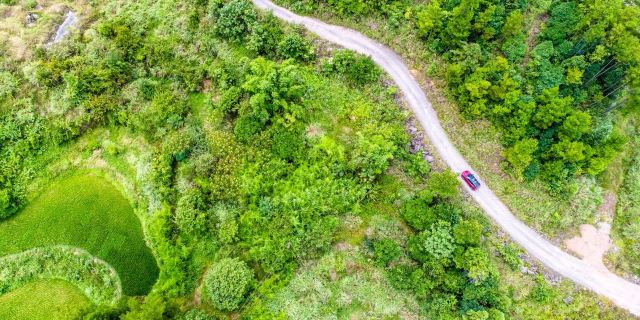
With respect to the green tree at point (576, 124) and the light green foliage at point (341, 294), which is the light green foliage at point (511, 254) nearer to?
the light green foliage at point (341, 294)

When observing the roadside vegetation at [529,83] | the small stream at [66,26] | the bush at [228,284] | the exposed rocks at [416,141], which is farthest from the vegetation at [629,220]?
the small stream at [66,26]

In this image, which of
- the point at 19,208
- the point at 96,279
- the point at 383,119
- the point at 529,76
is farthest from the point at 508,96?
the point at 19,208

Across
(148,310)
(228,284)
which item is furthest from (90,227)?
(228,284)

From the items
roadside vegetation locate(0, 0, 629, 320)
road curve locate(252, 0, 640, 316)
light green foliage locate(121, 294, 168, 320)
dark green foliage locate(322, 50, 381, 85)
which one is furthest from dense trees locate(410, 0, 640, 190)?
light green foliage locate(121, 294, 168, 320)

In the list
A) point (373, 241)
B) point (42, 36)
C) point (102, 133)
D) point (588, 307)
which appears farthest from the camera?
point (42, 36)

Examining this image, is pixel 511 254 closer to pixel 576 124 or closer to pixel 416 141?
pixel 576 124

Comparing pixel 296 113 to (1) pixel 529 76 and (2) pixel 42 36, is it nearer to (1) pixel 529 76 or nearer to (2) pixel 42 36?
(1) pixel 529 76

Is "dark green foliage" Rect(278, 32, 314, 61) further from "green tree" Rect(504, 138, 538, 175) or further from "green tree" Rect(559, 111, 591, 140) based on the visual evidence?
"green tree" Rect(559, 111, 591, 140)
